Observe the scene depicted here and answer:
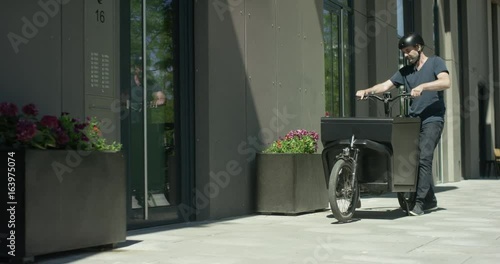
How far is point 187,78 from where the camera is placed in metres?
7.89

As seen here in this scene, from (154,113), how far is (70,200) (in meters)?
2.42

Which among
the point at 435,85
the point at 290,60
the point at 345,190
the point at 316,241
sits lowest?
the point at 316,241

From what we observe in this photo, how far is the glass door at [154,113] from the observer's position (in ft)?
22.8

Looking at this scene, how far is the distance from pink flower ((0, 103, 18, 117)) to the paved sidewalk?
0.98 m

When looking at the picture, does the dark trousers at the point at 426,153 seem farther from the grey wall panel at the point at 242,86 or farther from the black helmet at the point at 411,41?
the grey wall panel at the point at 242,86

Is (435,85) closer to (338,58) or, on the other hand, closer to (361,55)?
(338,58)

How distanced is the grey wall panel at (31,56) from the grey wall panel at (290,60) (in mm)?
4202

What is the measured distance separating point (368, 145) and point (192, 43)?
2.19 m

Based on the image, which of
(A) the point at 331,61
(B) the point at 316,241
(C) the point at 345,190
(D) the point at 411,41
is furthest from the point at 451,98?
(B) the point at 316,241

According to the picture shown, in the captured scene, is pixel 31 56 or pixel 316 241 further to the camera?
pixel 316 241

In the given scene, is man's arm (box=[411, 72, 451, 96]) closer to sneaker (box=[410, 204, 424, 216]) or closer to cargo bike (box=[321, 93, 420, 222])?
cargo bike (box=[321, 93, 420, 222])

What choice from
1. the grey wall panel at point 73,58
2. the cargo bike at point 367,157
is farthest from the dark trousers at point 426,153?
the grey wall panel at point 73,58

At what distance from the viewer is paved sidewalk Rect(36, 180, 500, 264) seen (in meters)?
4.94

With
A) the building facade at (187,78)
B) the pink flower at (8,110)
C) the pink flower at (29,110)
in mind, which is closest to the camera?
the pink flower at (8,110)
